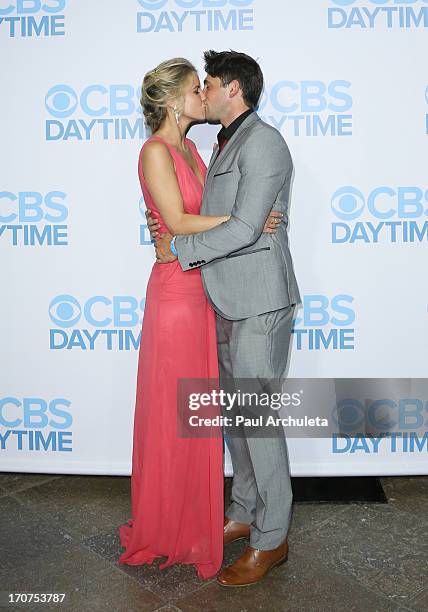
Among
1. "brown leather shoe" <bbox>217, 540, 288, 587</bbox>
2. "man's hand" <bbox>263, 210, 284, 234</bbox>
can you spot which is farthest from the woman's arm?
"brown leather shoe" <bbox>217, 540, 288, 587</bbox>

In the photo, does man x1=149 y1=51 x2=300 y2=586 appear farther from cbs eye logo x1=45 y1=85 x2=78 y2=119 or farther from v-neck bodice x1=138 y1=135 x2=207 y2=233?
cbs eye logo x1=45 y1=85 x2=78 y2=119

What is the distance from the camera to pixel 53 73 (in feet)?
11.3

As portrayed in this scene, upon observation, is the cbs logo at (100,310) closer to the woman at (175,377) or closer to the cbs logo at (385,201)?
the woman at (175,377)

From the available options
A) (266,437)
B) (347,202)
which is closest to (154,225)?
(266,437)

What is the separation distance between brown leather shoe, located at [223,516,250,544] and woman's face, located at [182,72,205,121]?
1641 millimetres

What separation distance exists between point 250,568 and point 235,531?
1.15 feet

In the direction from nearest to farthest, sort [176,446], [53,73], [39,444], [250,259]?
[250,259] < [176,446] < [53,73] < [39,444]

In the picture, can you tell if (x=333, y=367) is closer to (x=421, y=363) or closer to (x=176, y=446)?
(x=421, y=363)

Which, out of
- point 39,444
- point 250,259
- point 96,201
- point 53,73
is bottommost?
point 39,444

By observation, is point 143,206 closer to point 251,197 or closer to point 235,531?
point 251,197

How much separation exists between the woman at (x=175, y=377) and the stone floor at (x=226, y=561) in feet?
0.38

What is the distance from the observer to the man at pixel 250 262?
2.48 m

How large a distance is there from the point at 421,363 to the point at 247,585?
1.48m

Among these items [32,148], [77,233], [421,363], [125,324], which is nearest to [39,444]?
[125,324]
